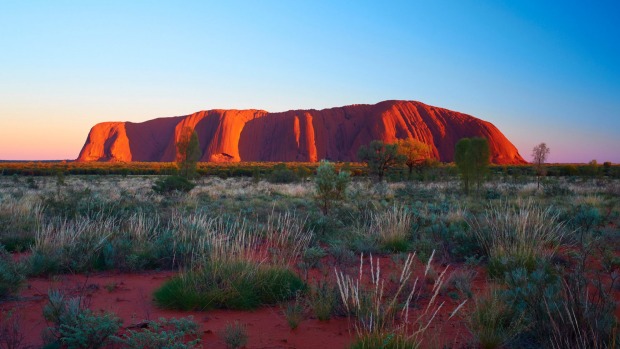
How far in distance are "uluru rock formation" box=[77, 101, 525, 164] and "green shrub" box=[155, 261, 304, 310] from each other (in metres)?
89.8

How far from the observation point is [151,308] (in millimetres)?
4500

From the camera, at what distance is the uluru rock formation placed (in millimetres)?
96375

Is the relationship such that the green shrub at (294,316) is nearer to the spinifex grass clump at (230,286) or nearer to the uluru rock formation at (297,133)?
the spinifex grass clump at (230,286)

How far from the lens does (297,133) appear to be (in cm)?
10469

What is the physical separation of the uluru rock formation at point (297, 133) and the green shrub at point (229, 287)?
89.8m

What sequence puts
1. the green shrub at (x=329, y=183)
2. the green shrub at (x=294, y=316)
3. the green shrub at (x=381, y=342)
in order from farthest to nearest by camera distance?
the green shrub at (x=329, y=183) → the green shrub at (x=294, y=316) → the green shrub at (x=381, y=342)

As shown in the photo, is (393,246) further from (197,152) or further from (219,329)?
(197,152)

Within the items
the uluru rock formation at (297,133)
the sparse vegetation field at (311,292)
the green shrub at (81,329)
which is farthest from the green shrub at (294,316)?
the uluru rock formation at (297,133)

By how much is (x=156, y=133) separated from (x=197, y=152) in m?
104

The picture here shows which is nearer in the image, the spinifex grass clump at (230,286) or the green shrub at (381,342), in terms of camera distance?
the green shrub at (381,342)

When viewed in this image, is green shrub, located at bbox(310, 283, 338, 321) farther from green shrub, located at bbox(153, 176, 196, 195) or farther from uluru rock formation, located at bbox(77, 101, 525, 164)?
uluru rock formation, located at bbox(77, 101, 525, 164)

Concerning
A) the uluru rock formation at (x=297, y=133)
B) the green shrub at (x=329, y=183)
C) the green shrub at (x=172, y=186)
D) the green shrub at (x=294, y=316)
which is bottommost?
the green shrub at (x=294, y=316)

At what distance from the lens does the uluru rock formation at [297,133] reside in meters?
96.4

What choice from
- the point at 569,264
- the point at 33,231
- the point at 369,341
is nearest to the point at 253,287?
the point at 369,341
